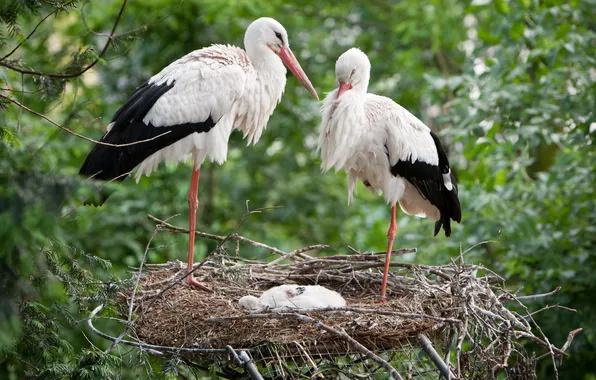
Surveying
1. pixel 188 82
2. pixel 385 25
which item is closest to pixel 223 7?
pixel 385 25

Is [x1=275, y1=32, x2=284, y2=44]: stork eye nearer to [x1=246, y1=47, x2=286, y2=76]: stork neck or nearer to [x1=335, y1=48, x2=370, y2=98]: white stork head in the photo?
[x1=246, y1=47, x2=286, y2=76]: stork neck

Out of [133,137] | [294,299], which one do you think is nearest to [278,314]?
[294,299]

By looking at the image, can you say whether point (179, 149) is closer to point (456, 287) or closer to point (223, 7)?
point (456, 287)

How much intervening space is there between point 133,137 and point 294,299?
4.96 ft

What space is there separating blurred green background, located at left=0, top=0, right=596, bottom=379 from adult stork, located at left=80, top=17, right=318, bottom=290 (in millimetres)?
345

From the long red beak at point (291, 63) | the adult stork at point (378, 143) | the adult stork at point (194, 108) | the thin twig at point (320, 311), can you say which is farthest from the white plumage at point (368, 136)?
the thin twig at point (320, 311)

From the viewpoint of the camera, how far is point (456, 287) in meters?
4.37

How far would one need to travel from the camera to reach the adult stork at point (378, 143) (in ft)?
16.6

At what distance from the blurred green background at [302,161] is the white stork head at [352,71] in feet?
4.42

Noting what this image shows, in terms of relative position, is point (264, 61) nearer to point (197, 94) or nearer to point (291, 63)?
point (291, 63)

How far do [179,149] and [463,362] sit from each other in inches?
91.3

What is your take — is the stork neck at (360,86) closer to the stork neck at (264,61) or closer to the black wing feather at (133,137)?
the stork neck at (264,61)

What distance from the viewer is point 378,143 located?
5.13 m

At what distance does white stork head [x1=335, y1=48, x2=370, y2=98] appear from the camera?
5.11 meters
